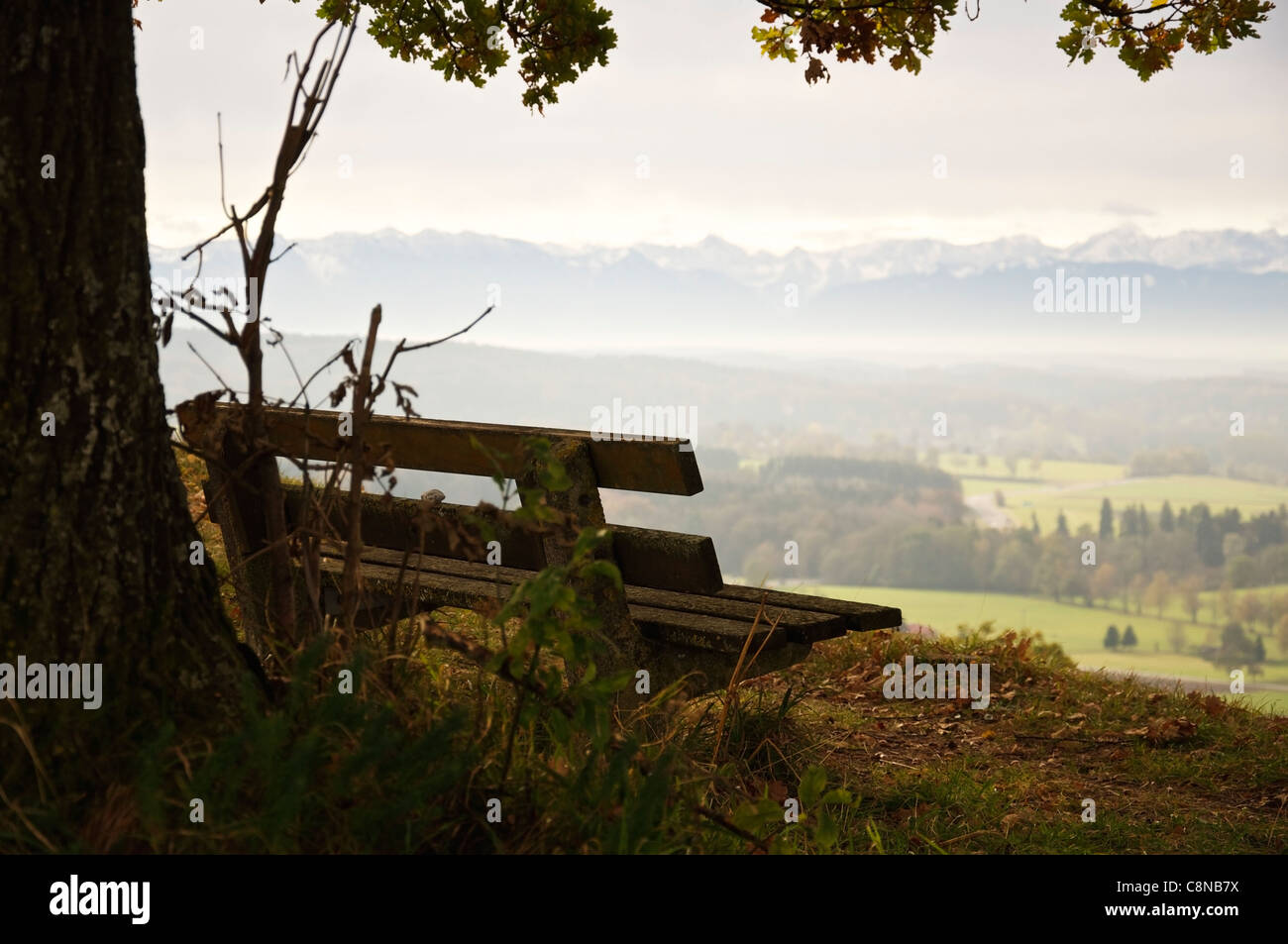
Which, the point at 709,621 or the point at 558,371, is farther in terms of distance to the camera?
the point at 558,371

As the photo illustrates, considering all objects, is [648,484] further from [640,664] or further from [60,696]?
[60,696]

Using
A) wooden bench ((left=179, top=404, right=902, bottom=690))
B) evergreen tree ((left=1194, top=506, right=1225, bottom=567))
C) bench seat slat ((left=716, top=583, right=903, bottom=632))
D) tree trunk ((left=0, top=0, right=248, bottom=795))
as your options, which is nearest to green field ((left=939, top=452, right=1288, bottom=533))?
evergreen tree ((left=1194, top=506, right=1225, bottom=567))

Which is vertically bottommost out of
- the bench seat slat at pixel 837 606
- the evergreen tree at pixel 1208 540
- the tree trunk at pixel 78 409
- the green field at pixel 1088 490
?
the evergreen tree at pixel 1208 540

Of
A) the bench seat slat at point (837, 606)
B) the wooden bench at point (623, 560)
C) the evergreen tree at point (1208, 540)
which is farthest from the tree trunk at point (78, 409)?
the evergreen tree at point (1208, 540)

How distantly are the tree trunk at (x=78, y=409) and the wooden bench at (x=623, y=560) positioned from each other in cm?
73

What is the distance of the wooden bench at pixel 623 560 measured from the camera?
3457mm

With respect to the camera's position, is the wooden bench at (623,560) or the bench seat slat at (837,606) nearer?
the wooden bench at (623,560)

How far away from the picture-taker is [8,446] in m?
2.37

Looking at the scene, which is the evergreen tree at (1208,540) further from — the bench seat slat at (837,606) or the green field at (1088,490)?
the bench seat slat at (837,606)

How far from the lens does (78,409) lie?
2406 mm

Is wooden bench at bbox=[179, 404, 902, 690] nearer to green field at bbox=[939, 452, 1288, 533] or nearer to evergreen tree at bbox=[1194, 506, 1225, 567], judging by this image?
green field at bbox=[939, 452, 1288, 533]

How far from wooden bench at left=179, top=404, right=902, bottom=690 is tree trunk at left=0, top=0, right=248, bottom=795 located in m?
0.73

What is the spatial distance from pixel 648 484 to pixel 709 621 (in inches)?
21.0
